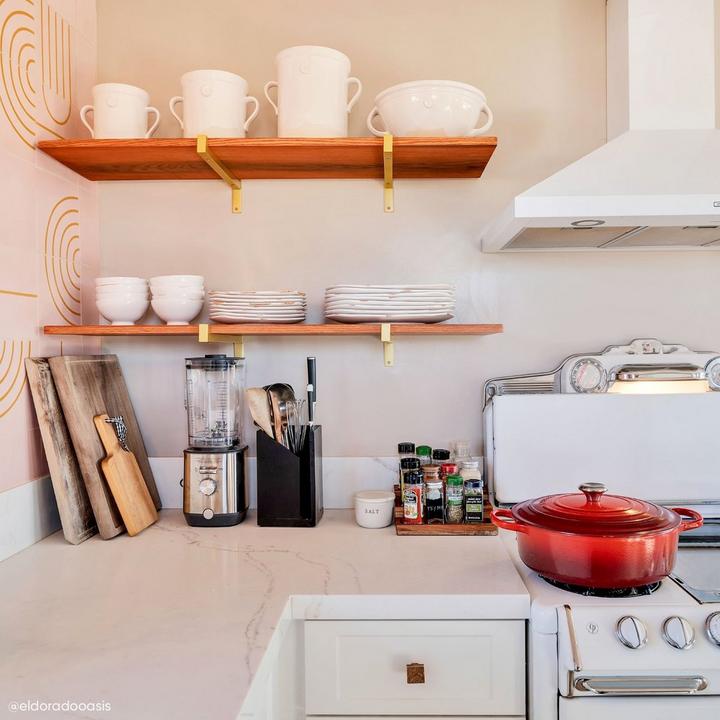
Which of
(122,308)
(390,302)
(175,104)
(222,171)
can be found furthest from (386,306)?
(175,104)

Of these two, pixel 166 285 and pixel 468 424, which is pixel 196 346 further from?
pixel 468 424

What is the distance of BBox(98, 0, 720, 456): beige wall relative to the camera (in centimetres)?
186

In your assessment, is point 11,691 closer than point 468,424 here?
Yes

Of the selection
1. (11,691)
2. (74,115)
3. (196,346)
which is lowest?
(11,691)

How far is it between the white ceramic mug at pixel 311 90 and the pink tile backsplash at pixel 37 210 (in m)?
0.59

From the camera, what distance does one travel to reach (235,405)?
1801mm

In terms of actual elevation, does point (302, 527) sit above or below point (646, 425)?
below

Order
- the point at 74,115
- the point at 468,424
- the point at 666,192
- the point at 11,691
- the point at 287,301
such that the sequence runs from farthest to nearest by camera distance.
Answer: the point at 468,424 → the point at 74,115 → the point at 287,301 → the point at 666,192 → the point at 11,691

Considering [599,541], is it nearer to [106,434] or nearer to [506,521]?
[506,521]

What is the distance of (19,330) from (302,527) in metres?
0.84

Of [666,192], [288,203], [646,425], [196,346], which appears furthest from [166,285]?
[646,425]

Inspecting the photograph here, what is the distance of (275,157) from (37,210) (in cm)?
61

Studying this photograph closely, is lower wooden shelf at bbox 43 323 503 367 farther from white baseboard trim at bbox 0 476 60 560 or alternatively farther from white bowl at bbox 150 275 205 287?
white baseboard trim at bbox 0 476 60 560

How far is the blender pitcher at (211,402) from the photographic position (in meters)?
1.75
